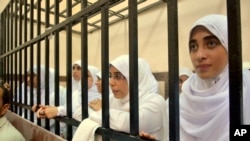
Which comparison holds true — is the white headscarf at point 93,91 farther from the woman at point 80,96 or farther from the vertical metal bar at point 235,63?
the vertical metal bar at point 235,63

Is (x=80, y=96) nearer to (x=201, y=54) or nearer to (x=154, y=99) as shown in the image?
(x=154, y=99)

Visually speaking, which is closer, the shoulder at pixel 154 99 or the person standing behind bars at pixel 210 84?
the person standing behind bars at pixel 210 84

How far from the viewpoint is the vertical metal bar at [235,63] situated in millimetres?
487

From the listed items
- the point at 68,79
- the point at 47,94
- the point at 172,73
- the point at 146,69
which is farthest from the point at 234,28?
the point at 47,94

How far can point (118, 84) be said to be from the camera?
1.16 m

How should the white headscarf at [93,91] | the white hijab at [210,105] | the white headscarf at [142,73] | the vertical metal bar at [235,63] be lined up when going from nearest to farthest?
the vertical metal bar at [235,63] → the white hijab at [210,105] → the white headscarf at [142,73] → the white headscarf at [93,91]

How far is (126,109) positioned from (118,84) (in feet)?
0.38

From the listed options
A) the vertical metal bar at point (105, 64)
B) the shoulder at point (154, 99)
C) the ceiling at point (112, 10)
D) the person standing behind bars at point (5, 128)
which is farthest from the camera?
the ceiling at point (112, 10)

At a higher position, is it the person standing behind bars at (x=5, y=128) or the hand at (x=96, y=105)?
the hand at (x=96, y=105)

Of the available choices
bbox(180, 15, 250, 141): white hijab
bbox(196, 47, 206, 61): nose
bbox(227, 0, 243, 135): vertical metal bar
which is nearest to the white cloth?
bbox(180, 15, 250, 141): white hijab

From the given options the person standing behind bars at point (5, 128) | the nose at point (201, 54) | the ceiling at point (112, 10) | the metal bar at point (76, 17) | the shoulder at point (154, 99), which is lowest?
the person standing behind bars at point (5, 128)

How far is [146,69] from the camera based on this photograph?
1164 millimetres

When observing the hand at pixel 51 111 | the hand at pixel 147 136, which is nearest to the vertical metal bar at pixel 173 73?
the hand at pixel 147 136

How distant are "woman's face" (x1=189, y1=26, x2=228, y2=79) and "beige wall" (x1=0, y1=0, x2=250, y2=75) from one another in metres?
0.18
